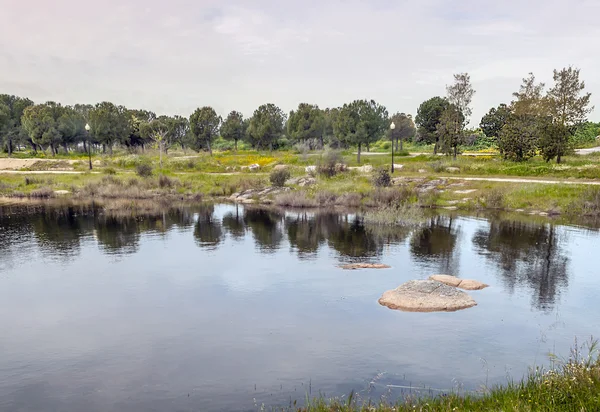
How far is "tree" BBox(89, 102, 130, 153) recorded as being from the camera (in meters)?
82.6

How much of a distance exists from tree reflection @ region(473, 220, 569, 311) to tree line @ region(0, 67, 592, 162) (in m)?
22.0

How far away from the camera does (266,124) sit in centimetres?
7950

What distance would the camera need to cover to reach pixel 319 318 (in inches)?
591

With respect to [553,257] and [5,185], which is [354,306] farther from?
[5,185]

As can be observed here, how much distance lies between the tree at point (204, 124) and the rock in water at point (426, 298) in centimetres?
6817

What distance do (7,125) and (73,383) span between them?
101191 mm

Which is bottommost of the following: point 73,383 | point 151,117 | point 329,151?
point 73,383

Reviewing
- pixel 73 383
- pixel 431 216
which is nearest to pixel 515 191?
pixel 431 216

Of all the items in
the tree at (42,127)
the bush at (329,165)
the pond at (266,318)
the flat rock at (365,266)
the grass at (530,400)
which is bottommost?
the pond at (266,318)

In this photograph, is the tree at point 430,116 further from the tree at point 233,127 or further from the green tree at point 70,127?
the green tree at point 70,127

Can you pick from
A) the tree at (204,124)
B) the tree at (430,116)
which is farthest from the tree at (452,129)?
the tree at (204,124)

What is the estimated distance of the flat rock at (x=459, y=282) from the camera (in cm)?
1780

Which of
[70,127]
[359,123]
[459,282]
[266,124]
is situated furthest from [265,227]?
[70,127]

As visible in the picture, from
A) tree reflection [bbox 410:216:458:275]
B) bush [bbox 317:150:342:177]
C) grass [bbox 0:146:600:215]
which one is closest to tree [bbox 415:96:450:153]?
grass [bbox 0:146:600:215]
